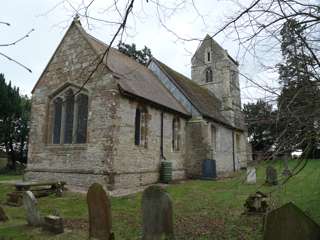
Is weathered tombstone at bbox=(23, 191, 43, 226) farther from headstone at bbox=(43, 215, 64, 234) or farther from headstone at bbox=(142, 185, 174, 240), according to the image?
headstone at bbox=(142, 185, 174, 240)

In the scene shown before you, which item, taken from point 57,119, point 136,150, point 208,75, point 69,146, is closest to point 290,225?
point 136,150

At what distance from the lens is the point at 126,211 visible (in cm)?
870

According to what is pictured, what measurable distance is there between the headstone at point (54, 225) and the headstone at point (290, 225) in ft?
15.5

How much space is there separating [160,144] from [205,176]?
4.26 m

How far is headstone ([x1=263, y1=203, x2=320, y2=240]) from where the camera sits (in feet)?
10.6

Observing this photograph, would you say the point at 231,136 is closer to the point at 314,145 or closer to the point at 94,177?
the point at 94,177

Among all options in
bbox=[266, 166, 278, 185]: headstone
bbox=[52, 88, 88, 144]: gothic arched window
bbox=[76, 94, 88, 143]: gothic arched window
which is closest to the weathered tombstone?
bbox=[266, 166, 278, 185]: headstone

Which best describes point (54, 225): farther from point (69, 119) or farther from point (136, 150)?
point (69, 119)

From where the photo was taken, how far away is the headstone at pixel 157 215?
5461 mm

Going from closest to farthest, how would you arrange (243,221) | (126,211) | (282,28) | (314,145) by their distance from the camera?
(314,145), (282,28), (243,221), (126,211)

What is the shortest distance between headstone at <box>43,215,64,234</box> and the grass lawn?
0.47 feet

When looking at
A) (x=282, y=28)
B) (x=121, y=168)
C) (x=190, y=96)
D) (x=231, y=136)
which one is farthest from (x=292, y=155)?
(x=231, y=136)

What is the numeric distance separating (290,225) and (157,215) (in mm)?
2766

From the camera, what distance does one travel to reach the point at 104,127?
42.2 ft
